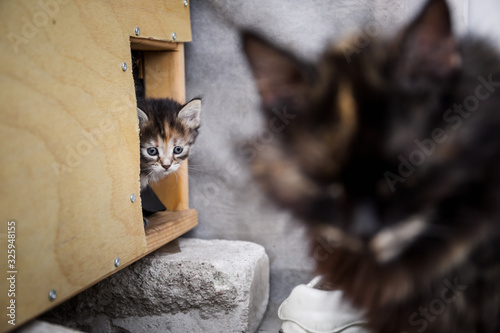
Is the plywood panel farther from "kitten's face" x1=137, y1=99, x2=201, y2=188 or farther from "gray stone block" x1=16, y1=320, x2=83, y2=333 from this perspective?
"gray stone block" x1=16, y1=320, x2=83, y2=333

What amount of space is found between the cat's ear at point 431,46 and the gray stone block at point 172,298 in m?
1.19

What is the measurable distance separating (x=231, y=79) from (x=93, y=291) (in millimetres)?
1189

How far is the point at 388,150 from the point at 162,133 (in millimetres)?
1414

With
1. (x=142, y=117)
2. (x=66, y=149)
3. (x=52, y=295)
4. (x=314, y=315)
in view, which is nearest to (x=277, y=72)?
(x=66, y=149)

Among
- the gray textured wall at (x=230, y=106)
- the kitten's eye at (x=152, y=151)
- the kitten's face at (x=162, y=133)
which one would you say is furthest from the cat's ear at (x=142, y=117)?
the gray textured wall at (x=230, y=106)

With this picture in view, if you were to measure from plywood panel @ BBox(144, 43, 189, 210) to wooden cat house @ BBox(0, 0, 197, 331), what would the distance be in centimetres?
42

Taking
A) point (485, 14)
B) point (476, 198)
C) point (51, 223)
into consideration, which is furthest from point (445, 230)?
point (485, 14)

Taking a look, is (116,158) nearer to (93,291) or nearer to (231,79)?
(93,291)

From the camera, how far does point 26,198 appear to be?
3.24 feet

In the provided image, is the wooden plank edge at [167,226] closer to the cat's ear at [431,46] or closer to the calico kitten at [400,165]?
the calico kitten at [400,165]

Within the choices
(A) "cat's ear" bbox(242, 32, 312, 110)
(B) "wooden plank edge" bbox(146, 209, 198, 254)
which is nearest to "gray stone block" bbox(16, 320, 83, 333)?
(B) "wooden plank edge" bbox(146, 209, 198, 254)

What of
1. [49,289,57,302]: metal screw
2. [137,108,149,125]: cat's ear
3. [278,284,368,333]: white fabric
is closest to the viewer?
[49,289,57,302]: metal screw

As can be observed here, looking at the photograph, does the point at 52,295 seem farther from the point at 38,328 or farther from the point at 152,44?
the point at 152,44

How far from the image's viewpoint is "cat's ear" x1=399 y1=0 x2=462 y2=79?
2.37ft
